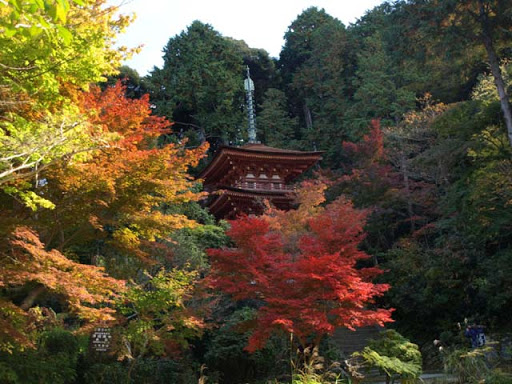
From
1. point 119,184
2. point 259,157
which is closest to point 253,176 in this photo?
point 259,157

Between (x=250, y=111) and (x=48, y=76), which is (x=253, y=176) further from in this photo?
(x=48, y=76)

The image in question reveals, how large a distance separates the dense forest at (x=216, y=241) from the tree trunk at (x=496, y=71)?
52mm

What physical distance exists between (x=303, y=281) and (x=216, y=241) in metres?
7.63

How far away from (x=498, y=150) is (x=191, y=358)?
8945 millimetres

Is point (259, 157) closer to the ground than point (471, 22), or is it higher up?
closer to the ground

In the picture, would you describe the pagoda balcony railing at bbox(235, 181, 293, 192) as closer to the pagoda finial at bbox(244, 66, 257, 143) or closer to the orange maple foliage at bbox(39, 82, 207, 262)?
the pagoda finial at bbox(244, 66, 257, 143)

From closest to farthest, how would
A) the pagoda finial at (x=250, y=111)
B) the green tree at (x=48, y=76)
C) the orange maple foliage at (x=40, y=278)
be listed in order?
the green tree at (x=48, y=76) → the orange maple foliage at (x=40, y=278) → the pagoda finial at (x=250, y=111)

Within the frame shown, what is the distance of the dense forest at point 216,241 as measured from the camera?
6716mm

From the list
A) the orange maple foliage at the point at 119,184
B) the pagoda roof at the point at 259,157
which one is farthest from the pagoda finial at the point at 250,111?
the orange maple foliage at the point at 119,184

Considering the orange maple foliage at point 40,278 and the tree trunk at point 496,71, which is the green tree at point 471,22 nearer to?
the tree trunk at point 496,71

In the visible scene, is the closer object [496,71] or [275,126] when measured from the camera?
[496,71]

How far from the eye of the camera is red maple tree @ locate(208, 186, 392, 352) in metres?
9.01

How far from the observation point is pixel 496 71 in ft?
43.3

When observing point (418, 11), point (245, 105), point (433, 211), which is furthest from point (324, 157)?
point (418, 11)
